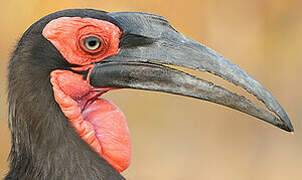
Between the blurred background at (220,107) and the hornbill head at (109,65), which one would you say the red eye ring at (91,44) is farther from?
the blurred background at (220,107)

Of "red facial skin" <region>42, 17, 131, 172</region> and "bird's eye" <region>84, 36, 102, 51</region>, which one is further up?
"bird's eye" <region>84, 36, 102, 51</region>

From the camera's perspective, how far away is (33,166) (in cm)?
170

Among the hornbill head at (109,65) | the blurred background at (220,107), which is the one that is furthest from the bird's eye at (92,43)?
the blurred background at (220,107)

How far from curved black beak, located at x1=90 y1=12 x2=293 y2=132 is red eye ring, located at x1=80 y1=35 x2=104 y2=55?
0.05 meters

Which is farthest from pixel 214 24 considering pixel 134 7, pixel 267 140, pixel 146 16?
pixel 146 16

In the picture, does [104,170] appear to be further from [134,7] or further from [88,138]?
[134,7]

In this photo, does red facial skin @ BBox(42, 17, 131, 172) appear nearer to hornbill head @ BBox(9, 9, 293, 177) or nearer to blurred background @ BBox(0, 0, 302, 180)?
hornbill head @ BBox(9, 9, 293, 177)

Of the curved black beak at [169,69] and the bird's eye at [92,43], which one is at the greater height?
the curved black beak at [169,69]

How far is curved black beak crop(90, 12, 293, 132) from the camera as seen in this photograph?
5.41 ft

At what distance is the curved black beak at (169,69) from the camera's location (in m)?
1.65

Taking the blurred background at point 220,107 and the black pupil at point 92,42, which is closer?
the black pupil at point 92,42

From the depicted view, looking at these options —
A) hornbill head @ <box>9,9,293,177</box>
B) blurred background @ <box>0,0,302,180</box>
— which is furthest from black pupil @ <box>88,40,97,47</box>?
blurred background @ <box>0,0,302,180</box>

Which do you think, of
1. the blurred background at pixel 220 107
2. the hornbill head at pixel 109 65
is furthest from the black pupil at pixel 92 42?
the blurred background at pixel 220 107

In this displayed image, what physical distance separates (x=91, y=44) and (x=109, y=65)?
93 mm
